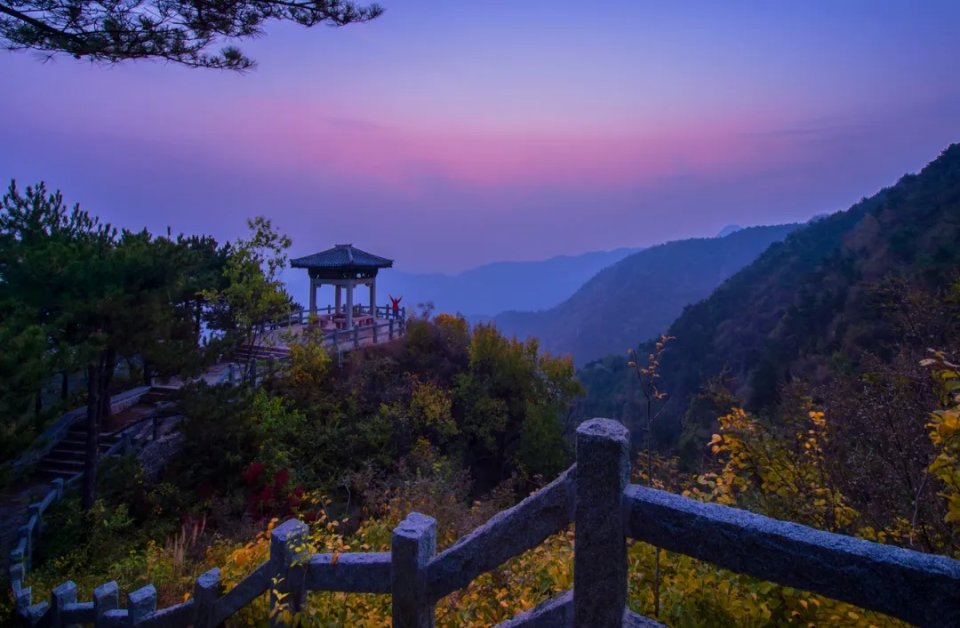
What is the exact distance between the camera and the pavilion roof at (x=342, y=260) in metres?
23.0

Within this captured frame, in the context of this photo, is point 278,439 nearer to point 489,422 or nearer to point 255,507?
point 255,507

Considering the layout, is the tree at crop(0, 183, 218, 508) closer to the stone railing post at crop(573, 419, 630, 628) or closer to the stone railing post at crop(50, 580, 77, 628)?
the stone railing post at crop(50, 580, 77, 628)

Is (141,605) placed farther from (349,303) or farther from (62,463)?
(349,303)

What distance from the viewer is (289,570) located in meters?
2.95

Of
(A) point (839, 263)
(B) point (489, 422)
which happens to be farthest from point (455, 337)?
(A) point (839, 263)

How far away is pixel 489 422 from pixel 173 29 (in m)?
15.5

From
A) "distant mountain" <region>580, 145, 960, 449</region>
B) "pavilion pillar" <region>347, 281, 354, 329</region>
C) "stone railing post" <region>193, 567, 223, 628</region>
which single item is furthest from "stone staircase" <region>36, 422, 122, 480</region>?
"distant mountain" <region>580, 145, 960, 449</region>

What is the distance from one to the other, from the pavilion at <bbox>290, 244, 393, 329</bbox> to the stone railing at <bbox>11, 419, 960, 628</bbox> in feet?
67.3

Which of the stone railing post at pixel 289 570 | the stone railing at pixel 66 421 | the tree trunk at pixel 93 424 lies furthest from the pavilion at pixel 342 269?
the stone railing post at pixel 289 570

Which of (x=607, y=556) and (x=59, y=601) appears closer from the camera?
(x=607, y=556)

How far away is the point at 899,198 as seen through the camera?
37.2 meters

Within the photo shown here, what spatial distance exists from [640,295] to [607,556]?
12123 centimetres

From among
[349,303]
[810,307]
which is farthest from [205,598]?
[810,307]

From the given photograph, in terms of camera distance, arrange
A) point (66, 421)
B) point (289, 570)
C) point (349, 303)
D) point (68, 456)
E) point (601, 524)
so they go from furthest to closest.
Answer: point (349, 303) → point (66, 421) → point (68, 456) → point (289, 570) → point (601, 524)
